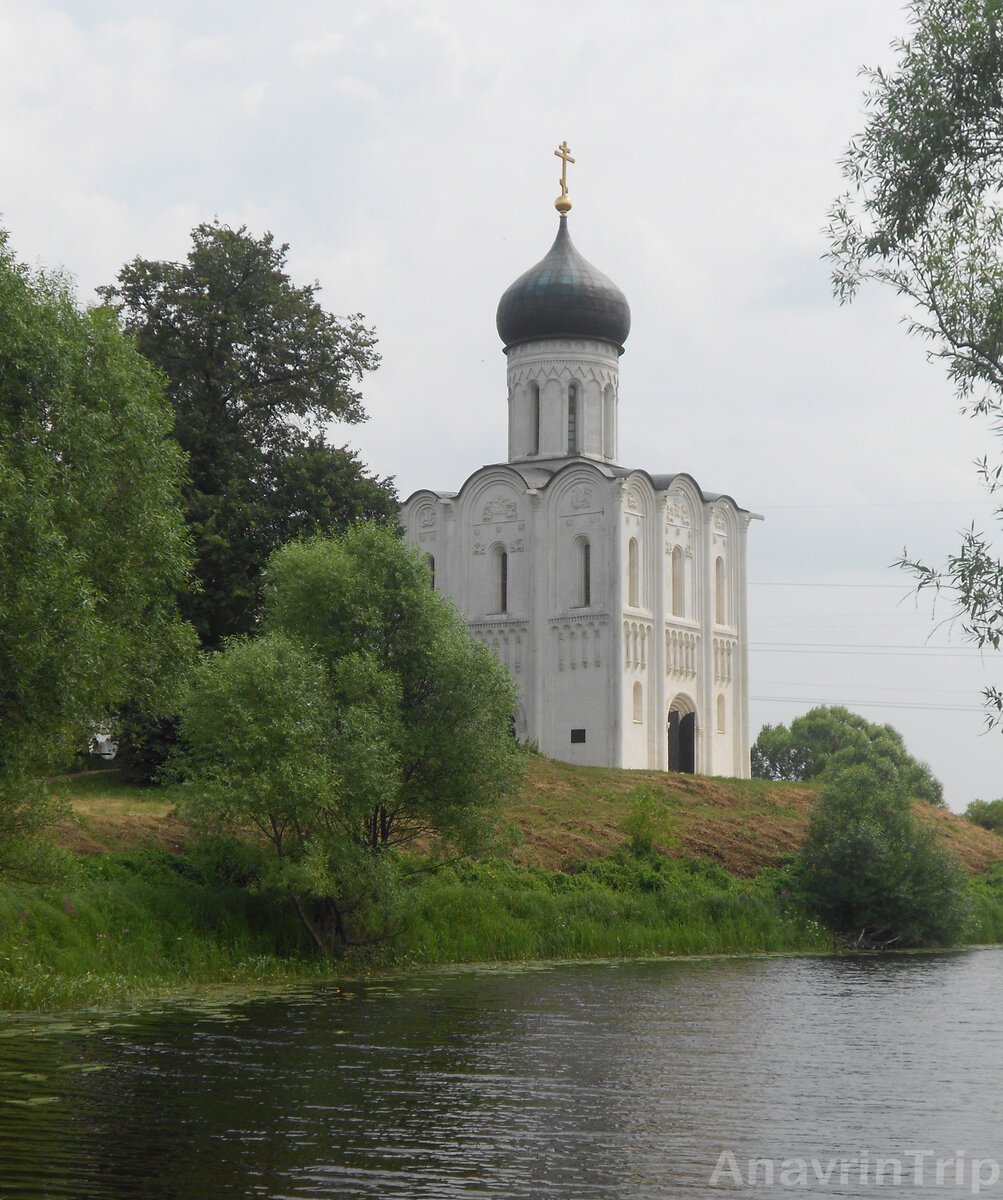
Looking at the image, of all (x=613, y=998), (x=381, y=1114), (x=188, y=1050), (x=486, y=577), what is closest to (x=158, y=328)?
(x=486, y=577)

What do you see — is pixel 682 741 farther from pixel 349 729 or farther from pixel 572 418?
pixel 349 729

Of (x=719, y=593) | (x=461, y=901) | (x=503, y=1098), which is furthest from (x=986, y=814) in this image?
(x=503, y=1098)

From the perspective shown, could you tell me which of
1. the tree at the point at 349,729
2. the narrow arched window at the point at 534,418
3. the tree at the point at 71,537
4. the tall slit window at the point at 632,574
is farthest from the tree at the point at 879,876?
the narrow arched window at the point at 534,418

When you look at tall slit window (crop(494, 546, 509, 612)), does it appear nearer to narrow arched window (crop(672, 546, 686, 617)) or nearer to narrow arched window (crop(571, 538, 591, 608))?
narrow arched window (crop(571, 538, 591, 608))

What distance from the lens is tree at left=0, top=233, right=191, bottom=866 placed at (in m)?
18.0

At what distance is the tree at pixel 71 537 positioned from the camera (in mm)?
18000

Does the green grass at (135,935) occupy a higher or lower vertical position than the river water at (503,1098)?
higher

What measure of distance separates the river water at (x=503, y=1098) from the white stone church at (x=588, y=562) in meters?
26.1

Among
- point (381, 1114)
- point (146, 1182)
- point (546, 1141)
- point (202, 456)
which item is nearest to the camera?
point (146, 1182)

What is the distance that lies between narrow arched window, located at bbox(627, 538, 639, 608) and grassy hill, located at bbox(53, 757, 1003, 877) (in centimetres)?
614

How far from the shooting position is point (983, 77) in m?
13.8

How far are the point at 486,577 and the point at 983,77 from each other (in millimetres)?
37428

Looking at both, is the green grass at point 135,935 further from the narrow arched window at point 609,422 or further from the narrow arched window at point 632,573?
the narrow arched window at point 609,422

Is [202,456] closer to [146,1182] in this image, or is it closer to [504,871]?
[504,871]
